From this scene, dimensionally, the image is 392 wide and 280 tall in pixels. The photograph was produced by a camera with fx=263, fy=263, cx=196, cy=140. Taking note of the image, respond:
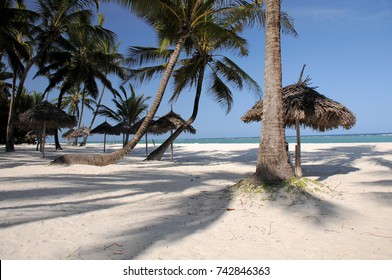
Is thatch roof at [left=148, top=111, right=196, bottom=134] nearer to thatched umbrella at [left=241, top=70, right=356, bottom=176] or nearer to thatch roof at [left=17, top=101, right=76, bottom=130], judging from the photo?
thatch roof at [left=17, top=101, right=76, bottom=130]

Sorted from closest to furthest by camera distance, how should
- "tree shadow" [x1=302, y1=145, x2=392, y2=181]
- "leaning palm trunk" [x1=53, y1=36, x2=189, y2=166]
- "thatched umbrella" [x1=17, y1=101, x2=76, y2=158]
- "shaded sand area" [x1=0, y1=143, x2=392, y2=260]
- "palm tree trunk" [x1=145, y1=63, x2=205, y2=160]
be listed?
1. "shaded sand area" [x1=0, y1=143, x2=392, y2=260]
2. "tree shadow" [x1=302, y1=145, x2=392, y2=181]
3. "leaning palm trunk" [x1=53, y1=36, x2=189, y2=166]
4. "thatched umbrella" [x1=17, y1=101, x2=76, y2=158]
5. "palm tree trunk" [x1=145, y1=63, x2=205, y2=160]

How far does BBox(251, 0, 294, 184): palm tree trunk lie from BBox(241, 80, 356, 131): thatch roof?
205 centimetres

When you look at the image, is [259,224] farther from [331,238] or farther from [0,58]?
[0,58]

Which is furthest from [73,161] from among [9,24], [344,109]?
[344,109]

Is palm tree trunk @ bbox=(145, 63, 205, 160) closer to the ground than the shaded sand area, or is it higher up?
higher up

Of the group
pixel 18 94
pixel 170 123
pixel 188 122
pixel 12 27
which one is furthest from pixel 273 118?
pixel 18 94

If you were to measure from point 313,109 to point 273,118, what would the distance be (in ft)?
8.16

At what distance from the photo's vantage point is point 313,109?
7203mm

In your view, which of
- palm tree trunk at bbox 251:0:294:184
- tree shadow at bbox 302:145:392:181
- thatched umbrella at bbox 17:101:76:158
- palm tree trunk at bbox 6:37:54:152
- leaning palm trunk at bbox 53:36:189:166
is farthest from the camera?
palm tree trunk at bbox 6:37:54:152

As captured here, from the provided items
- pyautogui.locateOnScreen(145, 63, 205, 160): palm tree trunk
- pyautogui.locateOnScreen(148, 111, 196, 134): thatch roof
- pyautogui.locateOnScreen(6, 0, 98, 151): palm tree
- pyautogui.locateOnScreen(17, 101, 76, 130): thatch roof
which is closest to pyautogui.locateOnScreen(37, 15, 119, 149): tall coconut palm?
pyautogui.locateOnScreen(6, 0, 98, 151): palm tree

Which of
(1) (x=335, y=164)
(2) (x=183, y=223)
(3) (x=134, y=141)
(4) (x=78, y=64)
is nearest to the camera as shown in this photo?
(2) (x=183, y=223)

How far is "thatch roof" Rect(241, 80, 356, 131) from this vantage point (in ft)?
23.6

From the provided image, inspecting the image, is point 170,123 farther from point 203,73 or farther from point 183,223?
point 183,223

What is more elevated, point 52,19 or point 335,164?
point 52,19
